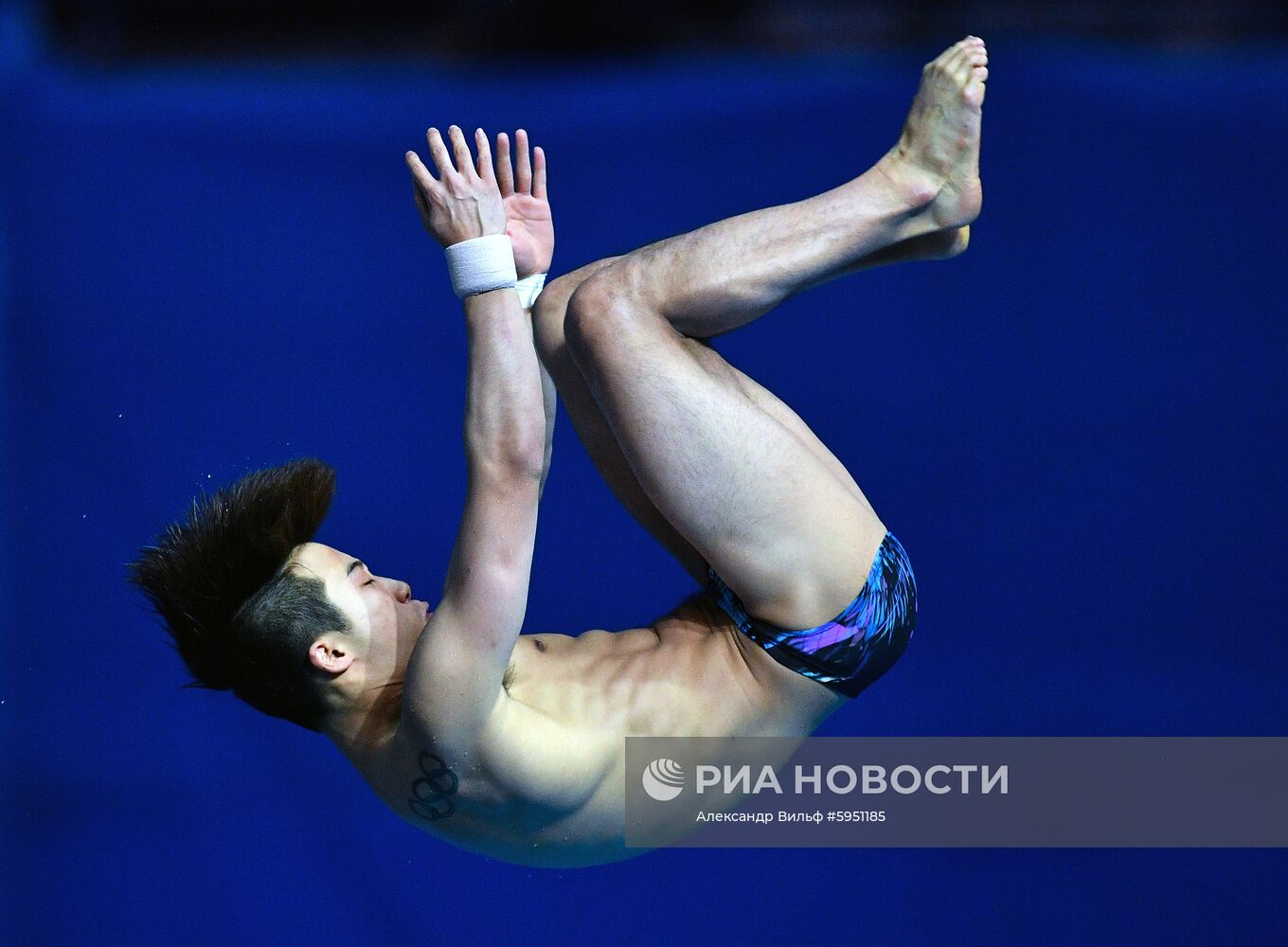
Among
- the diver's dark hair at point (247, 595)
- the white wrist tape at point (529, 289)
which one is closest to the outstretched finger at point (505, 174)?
the white wrist tape at point (529, 289)

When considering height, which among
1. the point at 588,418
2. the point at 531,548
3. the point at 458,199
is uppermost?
the point at 458,199

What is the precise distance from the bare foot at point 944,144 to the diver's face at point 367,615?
749 mm

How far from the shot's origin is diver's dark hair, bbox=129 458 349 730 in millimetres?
1669

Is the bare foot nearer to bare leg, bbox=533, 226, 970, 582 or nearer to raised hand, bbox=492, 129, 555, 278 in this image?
bare leg, bbox=533, 226, 970, 582

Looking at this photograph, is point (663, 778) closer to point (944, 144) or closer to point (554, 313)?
point (554, 313)

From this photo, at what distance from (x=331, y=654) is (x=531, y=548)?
33 cm

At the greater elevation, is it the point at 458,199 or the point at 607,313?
the point at 458,199

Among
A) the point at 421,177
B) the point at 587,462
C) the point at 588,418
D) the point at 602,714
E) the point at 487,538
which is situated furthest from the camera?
the point at 587,462

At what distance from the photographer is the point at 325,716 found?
173cm

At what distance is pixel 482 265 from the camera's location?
1.56 metres

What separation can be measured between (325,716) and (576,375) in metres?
0.49

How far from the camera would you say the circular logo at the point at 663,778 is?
5.68 feet

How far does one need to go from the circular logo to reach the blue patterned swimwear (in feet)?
0.59

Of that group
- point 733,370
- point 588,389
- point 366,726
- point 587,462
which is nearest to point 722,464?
point 733,370
